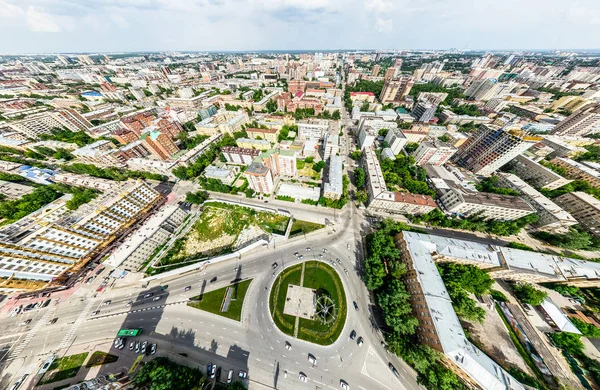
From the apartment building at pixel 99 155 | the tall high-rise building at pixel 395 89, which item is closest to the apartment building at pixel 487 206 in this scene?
the tall high-rise building at pixel 395 89

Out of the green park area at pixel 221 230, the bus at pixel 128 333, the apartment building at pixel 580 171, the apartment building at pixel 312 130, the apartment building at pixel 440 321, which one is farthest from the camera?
the apartment building at pixel 312 130

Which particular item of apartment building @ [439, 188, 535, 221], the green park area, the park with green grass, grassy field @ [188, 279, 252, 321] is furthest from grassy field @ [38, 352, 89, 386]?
apartment building @ [439, 188, 535, 221]

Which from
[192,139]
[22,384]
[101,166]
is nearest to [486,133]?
[192,139]

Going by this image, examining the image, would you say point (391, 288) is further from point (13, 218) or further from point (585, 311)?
point (13, 218)

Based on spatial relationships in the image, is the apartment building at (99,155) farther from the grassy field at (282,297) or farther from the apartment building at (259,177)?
the grassy field at (282,297)

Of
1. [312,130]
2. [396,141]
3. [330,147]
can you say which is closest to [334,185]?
[330,147]
